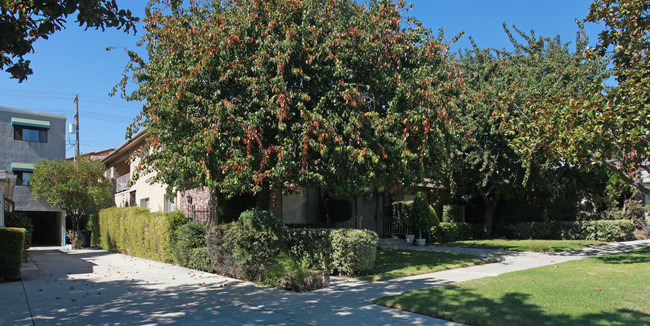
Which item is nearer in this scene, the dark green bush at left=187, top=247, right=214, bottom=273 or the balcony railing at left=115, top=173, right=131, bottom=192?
the dark green bush at left=187, top=247, right=214, bottom=273

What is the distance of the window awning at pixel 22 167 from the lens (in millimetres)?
26422

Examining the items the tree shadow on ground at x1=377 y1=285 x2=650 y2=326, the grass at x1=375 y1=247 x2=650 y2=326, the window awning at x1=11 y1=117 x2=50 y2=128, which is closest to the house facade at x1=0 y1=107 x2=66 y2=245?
the window awning at x1=11 y1=117 x2=50 y2=128

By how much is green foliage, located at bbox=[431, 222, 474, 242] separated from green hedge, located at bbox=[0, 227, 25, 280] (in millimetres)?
15949

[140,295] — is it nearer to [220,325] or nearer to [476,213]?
[220,325]

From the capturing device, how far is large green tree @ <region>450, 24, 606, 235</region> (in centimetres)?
1897

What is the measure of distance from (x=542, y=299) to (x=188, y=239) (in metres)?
9.60

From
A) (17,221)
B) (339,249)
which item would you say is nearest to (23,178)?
(17,221)

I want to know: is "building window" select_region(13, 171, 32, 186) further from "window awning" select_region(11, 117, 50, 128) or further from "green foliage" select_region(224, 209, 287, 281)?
"green foliage" select_region(224, 209, 287, 281)

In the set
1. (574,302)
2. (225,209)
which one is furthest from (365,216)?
(574,302)

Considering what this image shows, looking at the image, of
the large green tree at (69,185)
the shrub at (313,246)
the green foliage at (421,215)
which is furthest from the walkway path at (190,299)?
the large green tree at (69,185)

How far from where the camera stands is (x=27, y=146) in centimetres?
2712

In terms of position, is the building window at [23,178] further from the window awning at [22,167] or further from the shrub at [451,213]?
the shrub at [451,213]

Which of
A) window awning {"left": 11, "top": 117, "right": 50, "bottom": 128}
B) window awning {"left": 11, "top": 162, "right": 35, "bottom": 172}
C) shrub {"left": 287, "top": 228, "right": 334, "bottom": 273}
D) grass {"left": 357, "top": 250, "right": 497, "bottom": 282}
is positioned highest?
window awning {"left": 11, "top": 117, "right": 50, "bottom": 128}

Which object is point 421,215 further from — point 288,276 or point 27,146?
point 27,146
